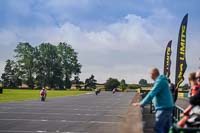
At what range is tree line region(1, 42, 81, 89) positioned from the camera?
161 m

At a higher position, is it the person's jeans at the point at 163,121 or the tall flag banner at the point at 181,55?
the tall flag banner at the point at 181,55

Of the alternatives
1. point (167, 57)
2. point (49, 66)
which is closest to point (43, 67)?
point (49, 66)

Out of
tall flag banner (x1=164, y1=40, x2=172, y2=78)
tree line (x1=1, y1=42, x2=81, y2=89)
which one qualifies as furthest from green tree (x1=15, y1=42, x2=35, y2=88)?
tall flag banner (x1=164, y1=40, x2=172, y2=78)

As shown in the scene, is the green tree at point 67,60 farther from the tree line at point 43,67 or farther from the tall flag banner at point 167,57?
the tall flag banner at point 167,57

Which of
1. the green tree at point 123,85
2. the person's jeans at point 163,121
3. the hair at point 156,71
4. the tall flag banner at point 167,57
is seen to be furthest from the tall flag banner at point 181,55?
the green tree at point 123,85

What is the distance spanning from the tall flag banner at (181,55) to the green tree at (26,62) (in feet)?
444

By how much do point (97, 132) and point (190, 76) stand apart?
25.9 ft

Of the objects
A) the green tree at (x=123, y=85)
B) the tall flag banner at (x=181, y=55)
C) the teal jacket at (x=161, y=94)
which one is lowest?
the teal jacket at (x=161, y=94)

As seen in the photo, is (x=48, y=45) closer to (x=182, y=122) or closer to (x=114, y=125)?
(x=114, y=125)

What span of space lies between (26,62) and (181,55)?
13855cm

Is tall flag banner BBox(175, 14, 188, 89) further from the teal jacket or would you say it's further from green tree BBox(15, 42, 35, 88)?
green tree BBox(15, 42, 35, 88)

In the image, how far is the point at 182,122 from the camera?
8.70 meters

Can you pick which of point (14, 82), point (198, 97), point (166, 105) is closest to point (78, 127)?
point (166, 105)

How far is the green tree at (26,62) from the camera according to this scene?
159 metres
